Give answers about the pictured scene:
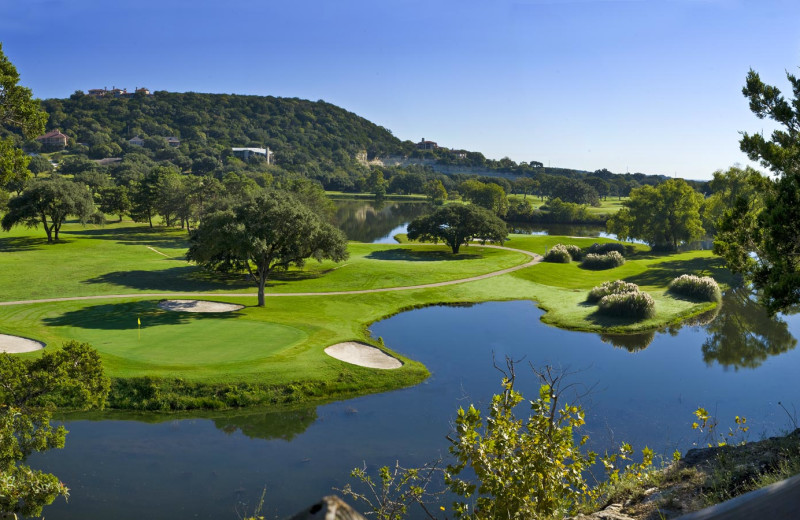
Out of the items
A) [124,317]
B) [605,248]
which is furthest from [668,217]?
[124,317]

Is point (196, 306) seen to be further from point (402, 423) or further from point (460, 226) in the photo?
point (460, 226)

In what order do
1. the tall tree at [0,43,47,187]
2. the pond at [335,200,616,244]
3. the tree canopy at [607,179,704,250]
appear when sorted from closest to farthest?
1. the tall tree at [0,43,47,187]
2. the tree canopy at [607,179,704,250]
3. the pond at [335,200,616,244]

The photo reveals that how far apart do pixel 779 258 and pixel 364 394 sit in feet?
62.8

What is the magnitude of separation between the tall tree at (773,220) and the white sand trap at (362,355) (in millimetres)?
18281

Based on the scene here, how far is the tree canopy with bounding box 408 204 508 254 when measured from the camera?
7375cm

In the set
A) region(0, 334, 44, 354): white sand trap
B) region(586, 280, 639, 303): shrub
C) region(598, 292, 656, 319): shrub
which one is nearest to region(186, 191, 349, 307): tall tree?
region(0, 334, 44, 354): white sand trap

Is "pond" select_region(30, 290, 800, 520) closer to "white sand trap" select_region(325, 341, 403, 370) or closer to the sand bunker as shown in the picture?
"white sand trap" select_region(325, 341, 403, 370)

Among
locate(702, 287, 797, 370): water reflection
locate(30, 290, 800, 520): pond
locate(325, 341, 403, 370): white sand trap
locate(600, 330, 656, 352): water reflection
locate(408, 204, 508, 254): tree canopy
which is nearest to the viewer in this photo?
locate(30, 290, 800, 520): pond

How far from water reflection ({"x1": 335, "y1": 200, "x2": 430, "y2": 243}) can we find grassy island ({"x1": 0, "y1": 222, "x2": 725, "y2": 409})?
68.4 ft

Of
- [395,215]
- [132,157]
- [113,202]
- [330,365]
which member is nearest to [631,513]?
[330,365]

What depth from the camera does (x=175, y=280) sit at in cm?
5231

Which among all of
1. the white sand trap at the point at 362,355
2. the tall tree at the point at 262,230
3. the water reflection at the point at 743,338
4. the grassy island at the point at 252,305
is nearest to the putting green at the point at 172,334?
the grassy island at the point at 252,305

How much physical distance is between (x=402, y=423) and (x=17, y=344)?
23.1 metres

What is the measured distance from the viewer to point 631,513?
9242 mm
